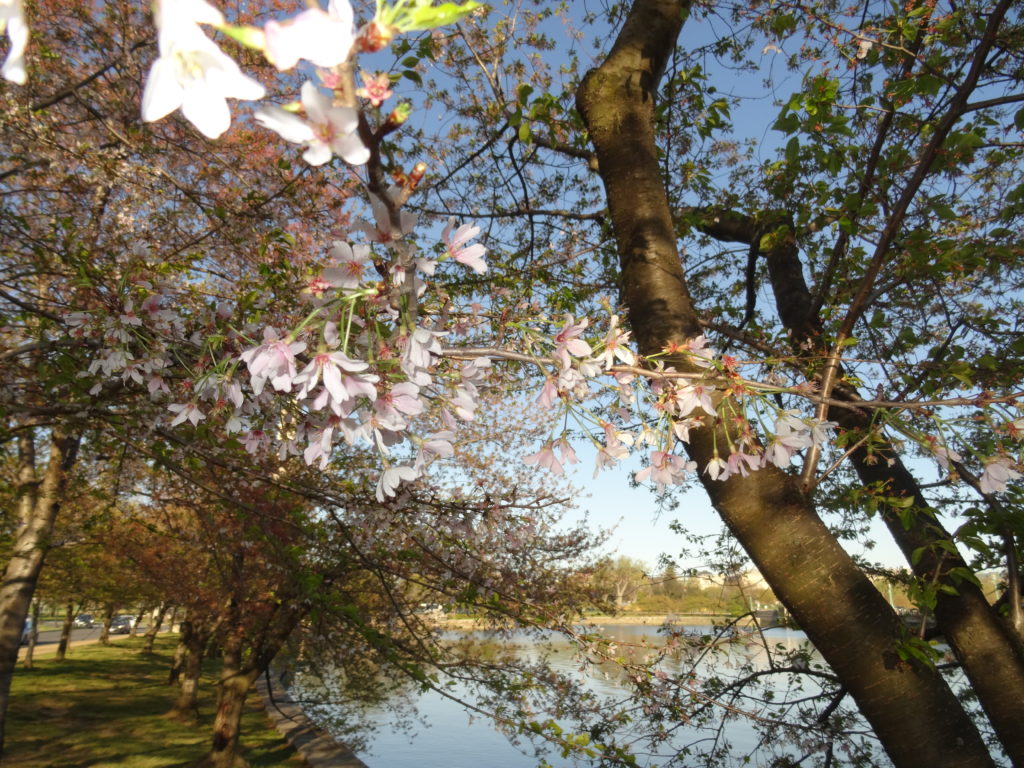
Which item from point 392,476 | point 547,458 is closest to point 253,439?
point 392,476

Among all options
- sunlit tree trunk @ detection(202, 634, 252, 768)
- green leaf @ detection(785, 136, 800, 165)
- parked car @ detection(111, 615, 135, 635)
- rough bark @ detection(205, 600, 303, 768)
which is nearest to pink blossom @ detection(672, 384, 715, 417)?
green leaf @ detection(785, 136, 800, 165)

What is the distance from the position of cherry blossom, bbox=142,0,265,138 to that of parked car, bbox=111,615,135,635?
44.6 metres

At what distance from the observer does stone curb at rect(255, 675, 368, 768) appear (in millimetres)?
7570

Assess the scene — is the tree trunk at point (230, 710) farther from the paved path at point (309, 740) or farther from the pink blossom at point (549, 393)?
the pink blossom at point (549, 393)

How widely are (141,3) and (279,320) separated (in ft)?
15.5

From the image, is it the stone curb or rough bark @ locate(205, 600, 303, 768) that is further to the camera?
the stone curb

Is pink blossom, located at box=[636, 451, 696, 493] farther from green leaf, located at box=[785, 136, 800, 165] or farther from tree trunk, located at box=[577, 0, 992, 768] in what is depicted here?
green leaf, located at box=[785, 136, 800, 165]

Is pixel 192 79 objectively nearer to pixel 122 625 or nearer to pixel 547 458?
→ pixel 547 458

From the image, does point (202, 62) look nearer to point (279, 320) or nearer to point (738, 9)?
point (279, 320)

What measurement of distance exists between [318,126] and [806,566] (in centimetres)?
193

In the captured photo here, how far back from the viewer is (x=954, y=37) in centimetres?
273

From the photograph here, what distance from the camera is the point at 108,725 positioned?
33.3 feet

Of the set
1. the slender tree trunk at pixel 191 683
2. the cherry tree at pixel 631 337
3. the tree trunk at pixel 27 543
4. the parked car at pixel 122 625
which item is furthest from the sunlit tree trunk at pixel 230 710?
the parked car at pixel 122 625

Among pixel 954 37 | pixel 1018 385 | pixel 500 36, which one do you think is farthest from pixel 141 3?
pixel 1018 385
